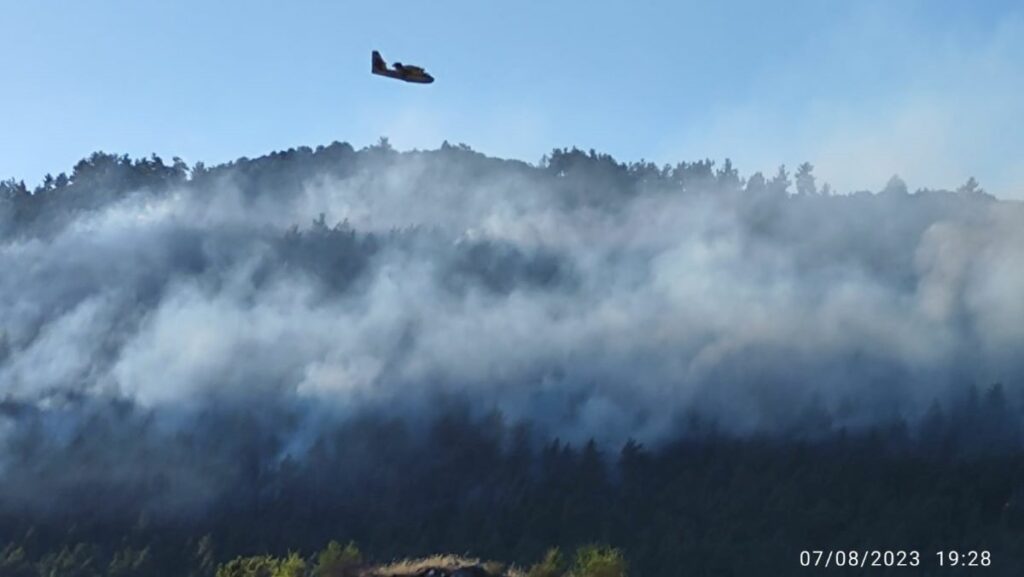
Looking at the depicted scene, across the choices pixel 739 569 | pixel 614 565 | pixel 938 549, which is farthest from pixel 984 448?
pixel 614 565

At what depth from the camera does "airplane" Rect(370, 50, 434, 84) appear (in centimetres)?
11062

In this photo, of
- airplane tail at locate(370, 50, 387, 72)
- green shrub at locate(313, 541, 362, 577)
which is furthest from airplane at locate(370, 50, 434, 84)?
green shrub at locate(313, 541, 362, 577)

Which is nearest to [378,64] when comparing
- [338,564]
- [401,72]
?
[401,72]

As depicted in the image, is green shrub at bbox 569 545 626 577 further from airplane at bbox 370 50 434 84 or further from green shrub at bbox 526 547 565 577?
airplane at bbox 370 50 434 84

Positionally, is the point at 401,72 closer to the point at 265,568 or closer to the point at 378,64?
the point at 378,64

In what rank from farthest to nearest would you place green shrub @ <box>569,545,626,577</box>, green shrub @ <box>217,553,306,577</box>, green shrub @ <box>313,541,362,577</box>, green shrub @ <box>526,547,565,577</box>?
1. green shrub @ <box>217,553,306,577</box>
2. green shrub @ <box>313,541,362,577</box>
3. green shrub @ <box>569,545,626,577</box>
4. green shrub @ <box>526,547,565,577</box>

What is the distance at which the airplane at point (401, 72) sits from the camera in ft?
363

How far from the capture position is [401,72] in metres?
111

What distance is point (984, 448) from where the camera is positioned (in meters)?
196

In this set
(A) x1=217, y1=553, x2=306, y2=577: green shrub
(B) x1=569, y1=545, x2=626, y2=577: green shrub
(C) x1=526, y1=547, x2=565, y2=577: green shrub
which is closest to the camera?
(C) x1=526, y1=547, x2=565, y2=577: green shrub

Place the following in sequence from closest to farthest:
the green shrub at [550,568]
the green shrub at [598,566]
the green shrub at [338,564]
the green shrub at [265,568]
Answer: the green shrub at [550,568], the green shrub at [598,566], the green shrub at [338,564], the green shrub at [265,568]

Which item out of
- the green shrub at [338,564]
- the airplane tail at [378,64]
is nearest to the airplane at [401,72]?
the airplane tail at [378,64]

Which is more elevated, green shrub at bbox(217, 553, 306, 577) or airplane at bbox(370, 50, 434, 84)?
airplane at bbox(370, 50, 434, 84)

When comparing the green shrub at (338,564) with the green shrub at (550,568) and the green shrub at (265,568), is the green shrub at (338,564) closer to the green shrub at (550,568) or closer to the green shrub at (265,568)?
the green shrub at (265,568)
